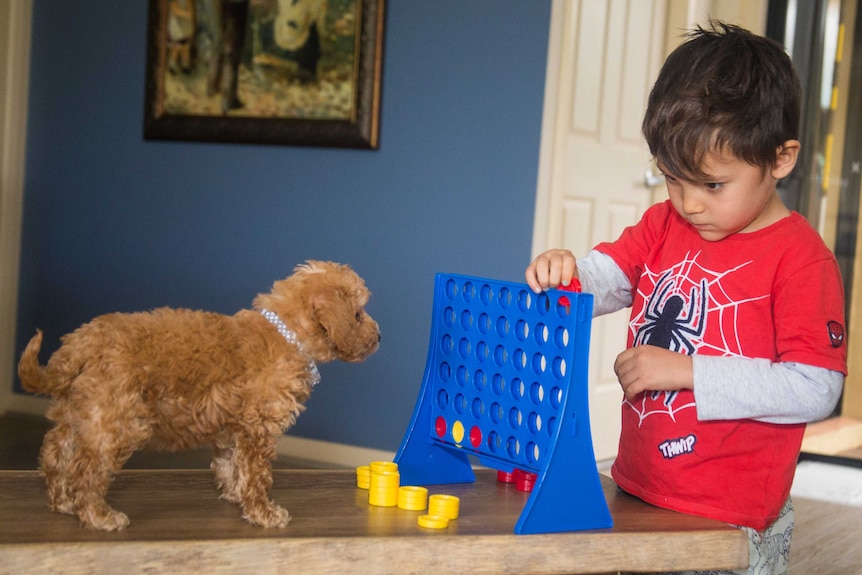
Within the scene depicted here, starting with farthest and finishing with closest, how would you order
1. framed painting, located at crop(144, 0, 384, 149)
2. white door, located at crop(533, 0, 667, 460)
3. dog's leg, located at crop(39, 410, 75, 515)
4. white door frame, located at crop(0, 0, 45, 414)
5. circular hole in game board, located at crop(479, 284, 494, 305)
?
1. white door frame, located at crop(0, 0, 45, 414)
2. framed painting, located at crop(144, 0, 384, 149)
3. white door, located at crop(533, 0, 667, 460)
4. circular hole in game board, located at crop(479, 284, 494, 305)
5. dog's leg, located at crop(39, 410, 75, 515)

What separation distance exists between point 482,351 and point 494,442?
0.45 feet

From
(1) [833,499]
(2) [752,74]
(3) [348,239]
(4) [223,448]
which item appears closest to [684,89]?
(2) [752,74]

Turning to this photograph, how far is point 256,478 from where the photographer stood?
4.13 feet

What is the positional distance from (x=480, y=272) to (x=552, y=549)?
7.70 feet

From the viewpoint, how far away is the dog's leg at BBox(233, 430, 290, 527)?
4.06 feet

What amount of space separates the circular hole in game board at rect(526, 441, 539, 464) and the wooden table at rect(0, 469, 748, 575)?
0.09 m

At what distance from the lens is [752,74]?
53.5 inches

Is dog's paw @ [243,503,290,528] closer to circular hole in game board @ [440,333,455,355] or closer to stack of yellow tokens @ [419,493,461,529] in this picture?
stack of yellow tokens @ [419,493,461,529]

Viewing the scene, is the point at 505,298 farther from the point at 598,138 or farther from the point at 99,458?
the point at 598,138

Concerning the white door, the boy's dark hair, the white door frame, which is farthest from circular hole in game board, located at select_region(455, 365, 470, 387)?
the white door frame

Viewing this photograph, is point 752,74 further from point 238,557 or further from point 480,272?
point 480,272

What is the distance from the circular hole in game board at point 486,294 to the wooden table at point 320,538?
0.30 metres

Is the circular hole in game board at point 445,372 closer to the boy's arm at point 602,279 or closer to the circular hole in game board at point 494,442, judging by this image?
the circular hole in game board at point 494,442

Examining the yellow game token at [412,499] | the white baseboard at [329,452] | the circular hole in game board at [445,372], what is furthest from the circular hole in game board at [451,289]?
the white baseboard at [329,452]
